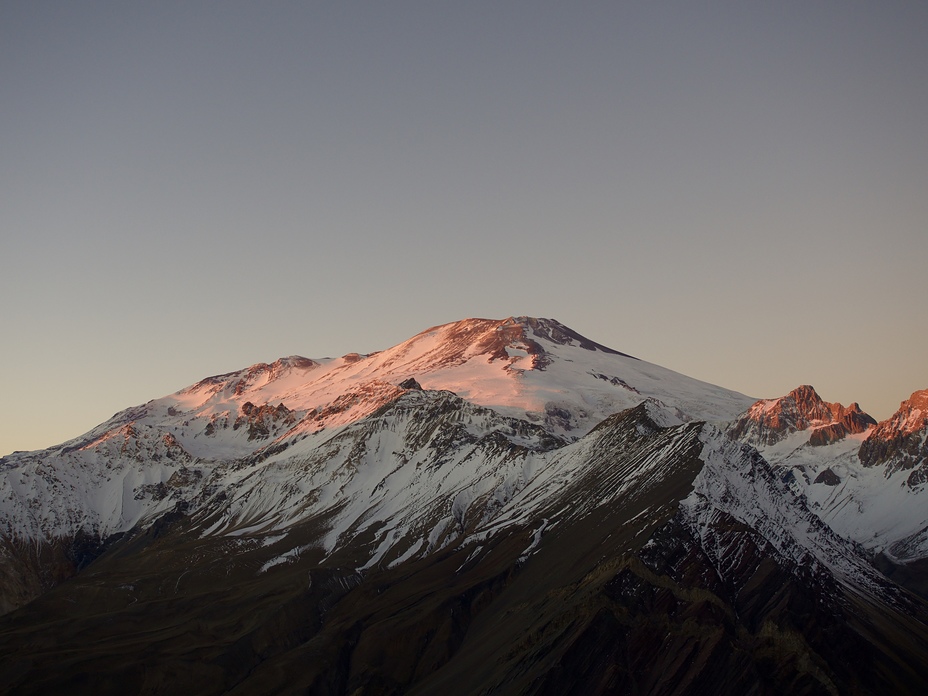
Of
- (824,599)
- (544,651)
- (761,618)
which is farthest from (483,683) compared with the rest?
(824,599)

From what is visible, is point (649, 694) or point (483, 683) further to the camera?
point (483, 683)

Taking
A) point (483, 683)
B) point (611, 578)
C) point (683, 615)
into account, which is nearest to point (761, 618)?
point (683, 615)

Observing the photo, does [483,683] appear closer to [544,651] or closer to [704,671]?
[544,651]

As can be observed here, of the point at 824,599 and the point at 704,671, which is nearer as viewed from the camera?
A: the point at 704,671

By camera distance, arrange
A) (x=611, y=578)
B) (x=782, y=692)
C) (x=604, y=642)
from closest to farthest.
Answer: (x=782, y=692) → (x=604, y=642) → (x=611, y=578)

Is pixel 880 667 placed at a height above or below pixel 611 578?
below

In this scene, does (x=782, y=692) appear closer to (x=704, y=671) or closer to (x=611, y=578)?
(x=704, y=671)

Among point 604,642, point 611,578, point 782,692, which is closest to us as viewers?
point 782,692

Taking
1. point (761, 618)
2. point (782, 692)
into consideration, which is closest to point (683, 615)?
point (761, 618)
